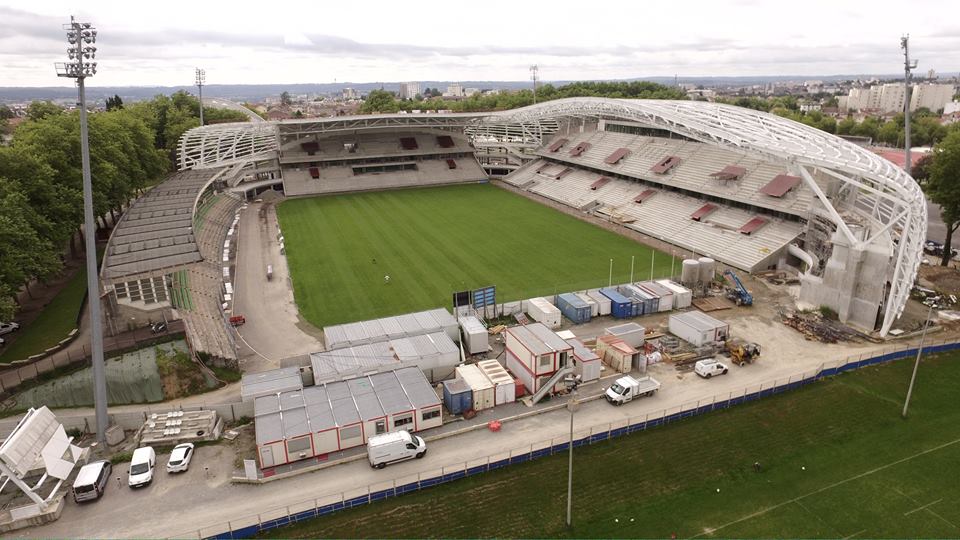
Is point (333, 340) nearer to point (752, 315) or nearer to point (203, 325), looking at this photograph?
point (203, 325)

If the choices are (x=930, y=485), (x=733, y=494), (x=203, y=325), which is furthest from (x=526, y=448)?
(x=203, y=325)

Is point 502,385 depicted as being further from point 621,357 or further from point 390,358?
point 621,357

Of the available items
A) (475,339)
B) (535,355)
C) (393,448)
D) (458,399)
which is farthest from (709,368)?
(393,448)

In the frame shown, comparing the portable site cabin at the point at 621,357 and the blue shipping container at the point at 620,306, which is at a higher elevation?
the blue shipping container at the point at 620,306

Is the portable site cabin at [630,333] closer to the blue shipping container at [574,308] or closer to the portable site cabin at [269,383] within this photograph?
the blue shipping container at [574,308]

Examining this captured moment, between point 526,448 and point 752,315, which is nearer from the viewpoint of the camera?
point 526,448

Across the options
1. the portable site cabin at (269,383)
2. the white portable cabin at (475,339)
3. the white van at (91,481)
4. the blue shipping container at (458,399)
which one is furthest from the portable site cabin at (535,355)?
the white van at (91,481)

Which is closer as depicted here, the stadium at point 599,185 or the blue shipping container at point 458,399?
the blue shipping container at point 458,399
